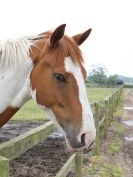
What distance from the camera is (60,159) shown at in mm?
6797

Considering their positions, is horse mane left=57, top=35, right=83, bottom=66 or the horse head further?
horse mane left=57, top=35, right=83, bottom=66

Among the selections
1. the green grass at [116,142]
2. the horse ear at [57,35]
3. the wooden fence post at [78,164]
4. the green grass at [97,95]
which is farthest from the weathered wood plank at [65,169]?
the green grass at [97,95]

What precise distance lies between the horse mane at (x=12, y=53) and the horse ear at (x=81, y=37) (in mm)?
431

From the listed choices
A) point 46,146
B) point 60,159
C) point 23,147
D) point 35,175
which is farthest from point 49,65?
point 46,146

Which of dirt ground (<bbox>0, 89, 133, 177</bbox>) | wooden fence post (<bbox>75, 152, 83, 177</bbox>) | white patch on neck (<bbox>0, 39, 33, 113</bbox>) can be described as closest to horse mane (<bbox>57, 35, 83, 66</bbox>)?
white patch on neck (<bbox>0, 39, 33, 113</bbox>)

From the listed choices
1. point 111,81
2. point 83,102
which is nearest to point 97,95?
point 83,102

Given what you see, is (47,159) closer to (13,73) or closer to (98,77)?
(13,73)

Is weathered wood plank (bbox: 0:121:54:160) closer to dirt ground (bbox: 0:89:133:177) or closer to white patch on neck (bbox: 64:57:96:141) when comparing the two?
white patch on neck (bbox: 64:57:96:141)

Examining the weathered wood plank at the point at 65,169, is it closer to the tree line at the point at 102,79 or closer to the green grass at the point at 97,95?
the green grass at the point at 97,95

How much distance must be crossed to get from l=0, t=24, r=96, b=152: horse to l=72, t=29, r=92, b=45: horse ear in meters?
0.13

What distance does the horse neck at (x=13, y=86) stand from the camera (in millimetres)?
2965

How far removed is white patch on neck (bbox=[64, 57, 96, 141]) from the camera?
106 inches

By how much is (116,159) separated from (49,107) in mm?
5346

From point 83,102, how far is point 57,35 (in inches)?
20.7
